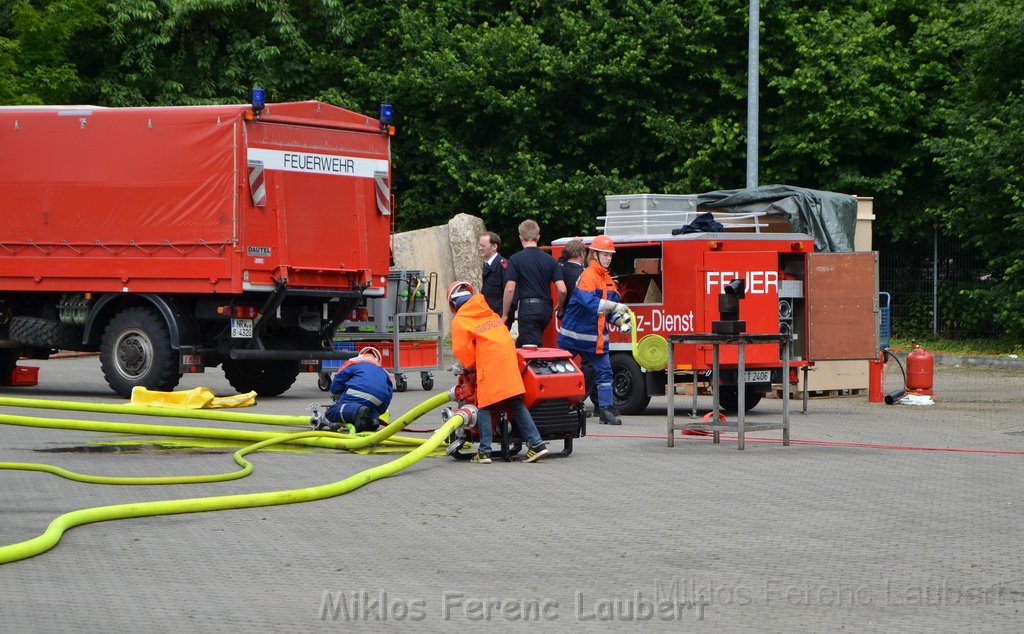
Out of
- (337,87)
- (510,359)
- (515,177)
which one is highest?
(337,87)

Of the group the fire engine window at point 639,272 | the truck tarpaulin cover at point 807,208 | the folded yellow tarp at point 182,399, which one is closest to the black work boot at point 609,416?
the fire engine window at point 639,272

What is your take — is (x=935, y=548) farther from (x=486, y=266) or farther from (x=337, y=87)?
(x=337, y=87)

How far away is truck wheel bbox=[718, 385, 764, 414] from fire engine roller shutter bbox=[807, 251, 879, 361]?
2.58 ft

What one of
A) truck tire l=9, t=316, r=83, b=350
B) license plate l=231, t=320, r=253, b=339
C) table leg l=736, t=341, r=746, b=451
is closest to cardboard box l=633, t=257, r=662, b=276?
table leg l=736, t=341, r=746, b=451

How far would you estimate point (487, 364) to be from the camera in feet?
38.4

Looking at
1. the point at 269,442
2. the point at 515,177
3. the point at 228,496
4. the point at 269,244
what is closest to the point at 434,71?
the point at 515,177

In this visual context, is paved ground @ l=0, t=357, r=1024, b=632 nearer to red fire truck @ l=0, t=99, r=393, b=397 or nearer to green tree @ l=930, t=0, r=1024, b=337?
red fire truck @ l=0, t=99, r=393, b=397

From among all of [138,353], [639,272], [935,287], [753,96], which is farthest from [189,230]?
[935,287]

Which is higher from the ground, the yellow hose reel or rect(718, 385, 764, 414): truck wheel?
the yellow hose reel

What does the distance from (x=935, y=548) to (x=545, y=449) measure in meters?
4.40

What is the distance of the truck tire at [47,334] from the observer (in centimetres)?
1925

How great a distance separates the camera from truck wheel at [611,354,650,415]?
17.2m

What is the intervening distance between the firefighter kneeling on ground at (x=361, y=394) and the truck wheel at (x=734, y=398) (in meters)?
5.54

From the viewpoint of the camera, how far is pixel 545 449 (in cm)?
1216
